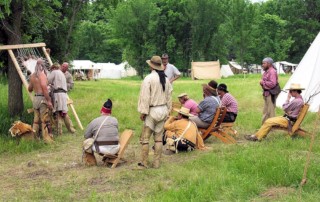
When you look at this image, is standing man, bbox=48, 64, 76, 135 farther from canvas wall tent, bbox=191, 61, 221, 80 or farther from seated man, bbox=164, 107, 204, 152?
canvas wall tent, bbox=191, 61, 221, 80

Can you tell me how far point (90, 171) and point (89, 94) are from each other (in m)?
10.6

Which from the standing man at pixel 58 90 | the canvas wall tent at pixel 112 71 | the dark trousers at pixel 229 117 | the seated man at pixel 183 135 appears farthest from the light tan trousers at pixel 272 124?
the canvas wall tent at pixel 112 71

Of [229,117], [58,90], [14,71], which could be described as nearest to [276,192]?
[229,117]

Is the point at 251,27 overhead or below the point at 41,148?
overhead

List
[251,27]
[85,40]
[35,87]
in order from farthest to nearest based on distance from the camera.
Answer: [85,40] < [251,27] < [35,87]

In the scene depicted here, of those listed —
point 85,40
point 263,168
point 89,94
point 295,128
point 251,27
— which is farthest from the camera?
point 85,40

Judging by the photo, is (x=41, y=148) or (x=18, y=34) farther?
(x=18, y=34)

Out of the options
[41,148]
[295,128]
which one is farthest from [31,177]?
[295,128]

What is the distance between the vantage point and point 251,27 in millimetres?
45188

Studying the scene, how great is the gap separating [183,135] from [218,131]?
4.04 ft

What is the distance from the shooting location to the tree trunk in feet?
36.8

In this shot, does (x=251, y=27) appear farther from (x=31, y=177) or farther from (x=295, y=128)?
(x=31, y=177)

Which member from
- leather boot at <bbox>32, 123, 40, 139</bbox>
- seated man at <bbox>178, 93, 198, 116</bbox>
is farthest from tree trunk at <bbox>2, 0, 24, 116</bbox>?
seated man at <bbox>178, 93, 198, 116</bbox>

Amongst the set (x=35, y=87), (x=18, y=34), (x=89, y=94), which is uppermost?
(x=18, y=34)
